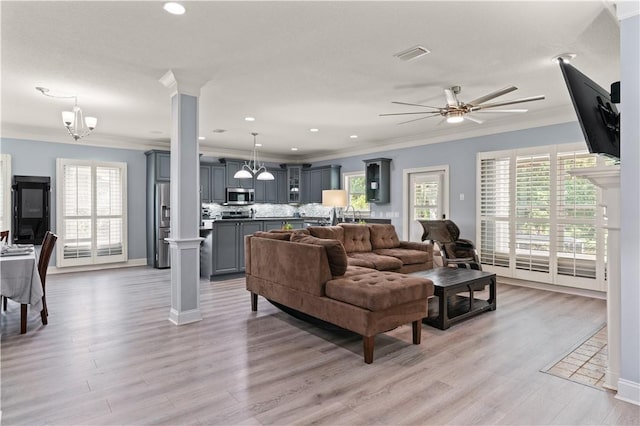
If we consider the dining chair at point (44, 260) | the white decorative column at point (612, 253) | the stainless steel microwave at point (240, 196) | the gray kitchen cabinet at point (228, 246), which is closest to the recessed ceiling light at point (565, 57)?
the white decorative column at point (612, 253)

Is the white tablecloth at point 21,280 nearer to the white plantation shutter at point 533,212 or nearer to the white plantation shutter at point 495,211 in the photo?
the white plantation shutter at point 495,211

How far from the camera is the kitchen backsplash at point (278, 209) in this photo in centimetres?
905

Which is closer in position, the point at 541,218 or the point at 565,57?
the point at 565,57

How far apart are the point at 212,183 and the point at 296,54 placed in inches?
225

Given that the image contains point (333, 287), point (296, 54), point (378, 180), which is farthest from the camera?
point (378, 180)

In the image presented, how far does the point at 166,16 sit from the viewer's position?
277 cm

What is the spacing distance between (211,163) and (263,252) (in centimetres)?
505

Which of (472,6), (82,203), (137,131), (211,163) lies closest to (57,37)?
(472,6)

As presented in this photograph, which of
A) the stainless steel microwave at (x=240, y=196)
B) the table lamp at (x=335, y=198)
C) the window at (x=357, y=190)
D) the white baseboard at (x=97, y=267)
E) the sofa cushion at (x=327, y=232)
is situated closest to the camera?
the sofa cushion at (x=327, y=232)

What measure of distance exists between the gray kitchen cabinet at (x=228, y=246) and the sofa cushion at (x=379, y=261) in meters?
2.22

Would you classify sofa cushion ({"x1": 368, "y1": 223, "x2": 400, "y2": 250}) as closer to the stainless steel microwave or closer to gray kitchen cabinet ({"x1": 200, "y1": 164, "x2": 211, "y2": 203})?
the stainless steel microwave

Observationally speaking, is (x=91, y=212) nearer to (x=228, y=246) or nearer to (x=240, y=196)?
(x=228, y=246)

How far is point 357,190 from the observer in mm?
8844

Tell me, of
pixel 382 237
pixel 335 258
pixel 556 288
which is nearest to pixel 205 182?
pixel 382 237
